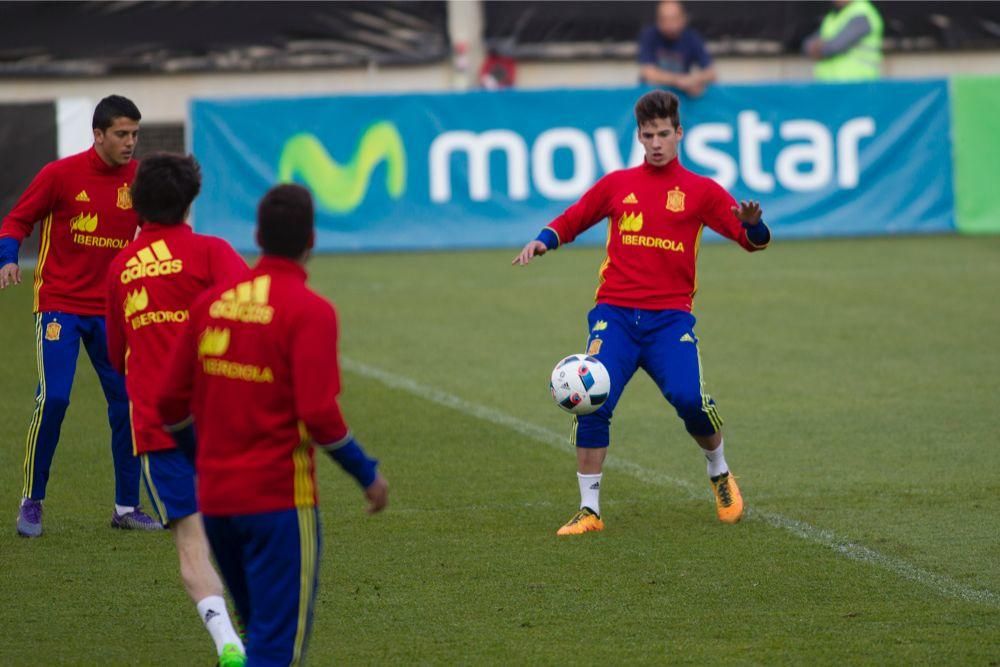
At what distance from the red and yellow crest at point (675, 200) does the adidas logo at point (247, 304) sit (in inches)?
148

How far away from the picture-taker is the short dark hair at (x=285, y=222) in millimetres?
4938

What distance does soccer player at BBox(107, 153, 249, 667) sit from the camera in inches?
236

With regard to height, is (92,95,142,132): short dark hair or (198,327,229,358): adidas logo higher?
(92,95,142,132): short dark hair

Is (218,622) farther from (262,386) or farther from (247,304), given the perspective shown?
(247,304)

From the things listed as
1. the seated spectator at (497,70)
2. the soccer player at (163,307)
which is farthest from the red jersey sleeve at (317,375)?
the seated spectator at (497,70)

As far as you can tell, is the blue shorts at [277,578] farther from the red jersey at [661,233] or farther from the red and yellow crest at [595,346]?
the red jersey at [661,233]

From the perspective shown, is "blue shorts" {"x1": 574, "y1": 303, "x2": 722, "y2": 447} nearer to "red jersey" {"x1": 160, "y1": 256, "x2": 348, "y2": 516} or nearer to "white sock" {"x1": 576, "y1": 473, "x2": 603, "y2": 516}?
Answer: "white sock" {"x1": 576, "y1": 473, "x2": 603, "y2": 516}

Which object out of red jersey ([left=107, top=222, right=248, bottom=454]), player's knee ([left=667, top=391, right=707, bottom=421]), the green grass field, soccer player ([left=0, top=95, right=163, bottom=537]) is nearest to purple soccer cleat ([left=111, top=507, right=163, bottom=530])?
soccer player ([left=0, top=95, right=163, bottom=537])

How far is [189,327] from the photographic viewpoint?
16.5ft

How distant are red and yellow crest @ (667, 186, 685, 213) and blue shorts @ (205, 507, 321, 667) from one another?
3787 mm

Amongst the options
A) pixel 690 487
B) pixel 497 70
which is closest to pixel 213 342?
pixel 690 487

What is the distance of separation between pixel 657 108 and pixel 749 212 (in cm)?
71

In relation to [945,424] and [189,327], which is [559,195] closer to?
[945,424]

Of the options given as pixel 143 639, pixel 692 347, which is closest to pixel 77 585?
pixel 143 639
